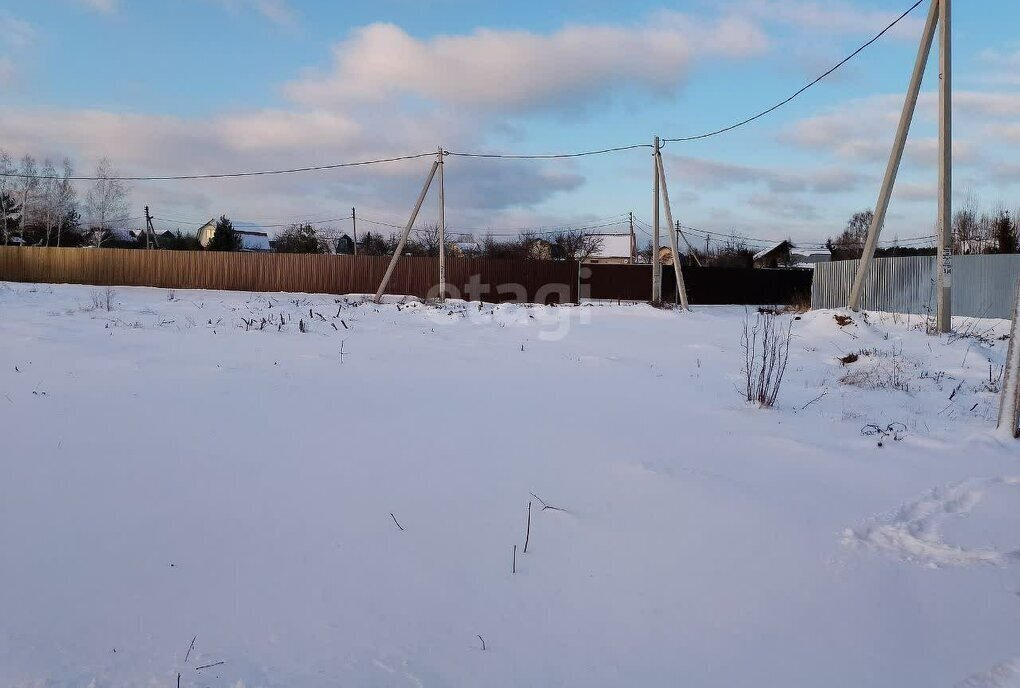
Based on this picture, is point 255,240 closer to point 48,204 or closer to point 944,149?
point 48,204

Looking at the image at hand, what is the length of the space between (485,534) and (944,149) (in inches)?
370

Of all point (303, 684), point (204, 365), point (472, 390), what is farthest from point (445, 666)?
point (204, 365)

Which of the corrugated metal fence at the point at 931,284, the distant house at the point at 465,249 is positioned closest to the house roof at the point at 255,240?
the distant house at the point at 465,249

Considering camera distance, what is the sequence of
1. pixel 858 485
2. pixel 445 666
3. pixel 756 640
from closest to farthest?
pixel 445 666
pixel 756 640
pixel 858 485

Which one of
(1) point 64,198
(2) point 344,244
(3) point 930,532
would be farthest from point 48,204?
(3) point 930,532

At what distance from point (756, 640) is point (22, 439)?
3.55 meters

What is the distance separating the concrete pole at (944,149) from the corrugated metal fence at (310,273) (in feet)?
44.7

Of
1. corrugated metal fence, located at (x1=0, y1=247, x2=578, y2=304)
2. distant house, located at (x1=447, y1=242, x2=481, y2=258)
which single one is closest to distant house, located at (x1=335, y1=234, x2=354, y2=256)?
distant house, located at (x1=447, y1=242, x2=481, y2=258)

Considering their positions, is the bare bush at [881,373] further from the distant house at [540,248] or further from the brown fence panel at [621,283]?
the distant house at [540,248]

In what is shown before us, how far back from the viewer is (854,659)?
1.94 metres

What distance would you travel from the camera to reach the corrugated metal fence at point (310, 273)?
21.6 metres

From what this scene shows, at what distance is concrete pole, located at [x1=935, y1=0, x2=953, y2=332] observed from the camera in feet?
29.3

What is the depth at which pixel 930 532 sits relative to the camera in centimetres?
277

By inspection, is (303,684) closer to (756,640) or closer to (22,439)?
(756,640)
